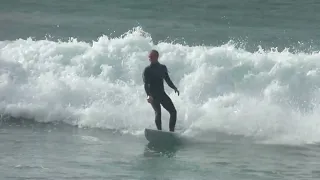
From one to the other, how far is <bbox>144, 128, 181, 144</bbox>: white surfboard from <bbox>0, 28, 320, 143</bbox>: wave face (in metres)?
0.74

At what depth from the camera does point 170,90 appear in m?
18.0

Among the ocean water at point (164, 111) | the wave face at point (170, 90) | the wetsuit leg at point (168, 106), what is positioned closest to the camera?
the ocean water at point (164, 111)

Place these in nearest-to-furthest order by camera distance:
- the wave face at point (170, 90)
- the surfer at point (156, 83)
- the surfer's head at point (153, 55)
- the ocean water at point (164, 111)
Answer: the ocean water at point (164, 111), the surfer's head at point (153, 55), the surfer at point (156, 83), the wave face at point (170, 90)

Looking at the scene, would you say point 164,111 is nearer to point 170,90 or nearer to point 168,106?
point 170,90

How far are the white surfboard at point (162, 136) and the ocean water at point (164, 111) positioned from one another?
18 centimetres

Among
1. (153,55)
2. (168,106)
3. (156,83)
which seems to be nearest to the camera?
(153,55)

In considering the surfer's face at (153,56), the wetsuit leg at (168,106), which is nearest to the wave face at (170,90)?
the wetsuit leg at (168,106)

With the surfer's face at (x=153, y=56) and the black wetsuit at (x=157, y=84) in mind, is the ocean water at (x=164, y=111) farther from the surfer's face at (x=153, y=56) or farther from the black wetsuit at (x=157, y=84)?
the surfer's face at (x=153, y=56)

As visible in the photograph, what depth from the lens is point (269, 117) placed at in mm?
16016

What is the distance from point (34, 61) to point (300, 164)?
29.1 ft

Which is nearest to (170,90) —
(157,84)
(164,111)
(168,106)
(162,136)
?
(164,111)

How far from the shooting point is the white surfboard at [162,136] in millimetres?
14211

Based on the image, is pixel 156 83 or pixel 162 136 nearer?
pixel 162 136

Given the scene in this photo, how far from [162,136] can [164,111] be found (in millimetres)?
2542
